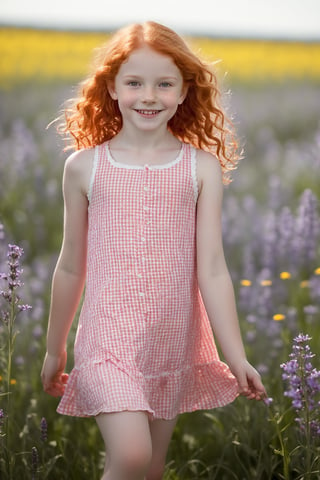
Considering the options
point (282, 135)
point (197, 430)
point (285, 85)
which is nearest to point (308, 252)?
point (197, 430)

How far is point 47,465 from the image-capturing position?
8.40ft

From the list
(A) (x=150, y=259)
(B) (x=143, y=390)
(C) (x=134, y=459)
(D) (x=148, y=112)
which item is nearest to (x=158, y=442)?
(B) (x=143, y=390)

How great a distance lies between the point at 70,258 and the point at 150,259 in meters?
0.27

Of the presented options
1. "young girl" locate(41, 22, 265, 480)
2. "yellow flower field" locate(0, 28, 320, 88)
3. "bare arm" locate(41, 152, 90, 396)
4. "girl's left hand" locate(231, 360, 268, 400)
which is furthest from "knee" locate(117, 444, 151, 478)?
"yellow flower field" locate(0, 28, 320, 88)

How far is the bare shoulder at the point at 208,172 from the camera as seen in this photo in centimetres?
244

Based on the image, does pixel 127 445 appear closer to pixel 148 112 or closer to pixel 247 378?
pixel 247 378

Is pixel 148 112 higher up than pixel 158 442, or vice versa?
pixel 148 112

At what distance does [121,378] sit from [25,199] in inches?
142

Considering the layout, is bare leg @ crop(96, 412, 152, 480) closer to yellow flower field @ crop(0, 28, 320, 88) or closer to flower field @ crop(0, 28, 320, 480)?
flower field @ crop(0, 28, 320, 480)

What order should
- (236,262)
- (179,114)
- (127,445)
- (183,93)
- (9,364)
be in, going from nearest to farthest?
(127,445) < (9,364) < (183,93) < (179,114) < (236,262)

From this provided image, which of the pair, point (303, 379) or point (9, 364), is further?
point (9, 364)

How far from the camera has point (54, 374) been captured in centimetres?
259

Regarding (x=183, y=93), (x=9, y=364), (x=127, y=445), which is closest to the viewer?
(x=127, y=445)

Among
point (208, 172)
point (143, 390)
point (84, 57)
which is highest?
point (84, 57)
